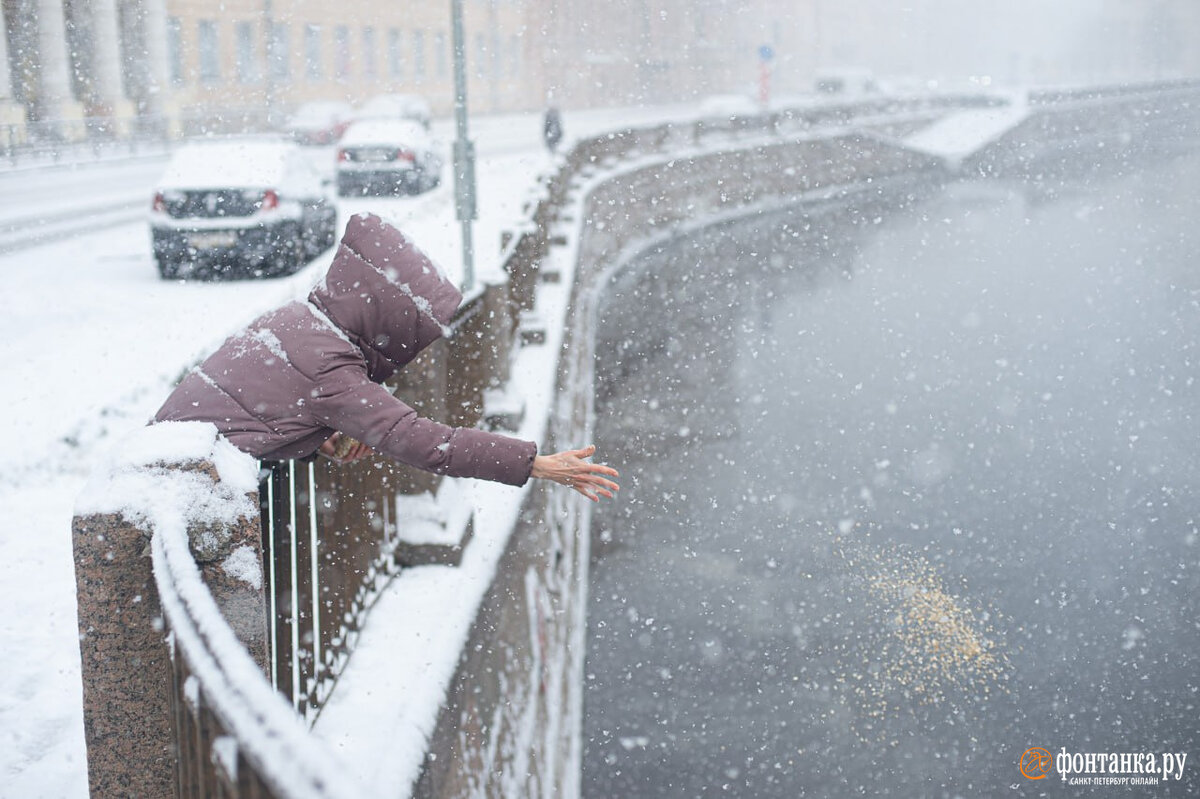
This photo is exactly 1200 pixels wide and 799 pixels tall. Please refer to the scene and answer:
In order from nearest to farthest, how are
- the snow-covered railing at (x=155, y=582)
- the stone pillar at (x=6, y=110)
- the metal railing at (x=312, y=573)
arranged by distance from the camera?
the snow-covered railing at (x=155, y=582), the metal railing at (x=312, y=573), the stone pillar at (x=6, y=110)

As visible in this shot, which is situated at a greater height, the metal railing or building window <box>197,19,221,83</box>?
building window <box>197,19,221,83</box>

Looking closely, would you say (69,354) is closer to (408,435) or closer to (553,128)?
(408,435)

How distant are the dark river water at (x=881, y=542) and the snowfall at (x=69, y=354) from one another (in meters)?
3.29

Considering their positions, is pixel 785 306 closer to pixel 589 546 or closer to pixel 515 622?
pixel 589 546

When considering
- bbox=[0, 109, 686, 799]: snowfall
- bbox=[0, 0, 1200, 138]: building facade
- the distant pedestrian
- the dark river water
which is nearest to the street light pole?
bbox=[0, 109, 686, 799]: snowfall

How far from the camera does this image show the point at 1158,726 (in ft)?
27.8

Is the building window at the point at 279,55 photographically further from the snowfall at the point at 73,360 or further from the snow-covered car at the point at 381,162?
the snow-covered car at the point at 381,162

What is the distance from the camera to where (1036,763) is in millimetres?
7918

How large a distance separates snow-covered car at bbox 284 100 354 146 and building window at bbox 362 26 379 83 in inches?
268

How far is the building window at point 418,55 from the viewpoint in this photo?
47.5m

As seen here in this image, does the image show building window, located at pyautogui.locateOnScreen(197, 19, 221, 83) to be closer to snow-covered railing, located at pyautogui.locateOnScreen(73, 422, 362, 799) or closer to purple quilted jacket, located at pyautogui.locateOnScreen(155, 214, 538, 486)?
purple quilted jacket, located at pyautogui.locateOnScreen(155, 214, 538, 486)

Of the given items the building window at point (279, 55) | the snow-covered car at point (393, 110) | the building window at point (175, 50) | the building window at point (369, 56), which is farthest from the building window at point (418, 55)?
the building window at point (175, 50)

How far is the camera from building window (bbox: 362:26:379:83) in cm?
4441

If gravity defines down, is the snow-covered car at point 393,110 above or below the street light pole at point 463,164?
above
